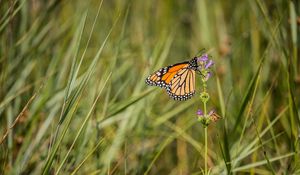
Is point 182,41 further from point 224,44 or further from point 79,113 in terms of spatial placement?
point 79,113

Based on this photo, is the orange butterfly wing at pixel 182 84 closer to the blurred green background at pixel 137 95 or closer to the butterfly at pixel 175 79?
the butterfly at pixel 175 79

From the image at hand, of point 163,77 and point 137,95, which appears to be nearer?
point 163,77

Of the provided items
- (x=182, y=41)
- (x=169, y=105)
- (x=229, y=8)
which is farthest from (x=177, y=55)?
(x=169, y=105)

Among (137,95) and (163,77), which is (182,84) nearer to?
(163,77)

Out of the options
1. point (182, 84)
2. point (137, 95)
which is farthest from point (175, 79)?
point (137, 95)

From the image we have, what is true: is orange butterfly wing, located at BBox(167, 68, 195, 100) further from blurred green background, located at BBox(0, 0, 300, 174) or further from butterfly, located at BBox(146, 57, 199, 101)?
blurred green background, located at BBox(0, 0, 300, 174)

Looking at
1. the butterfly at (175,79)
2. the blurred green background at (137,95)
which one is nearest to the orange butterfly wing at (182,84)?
the butterfly at (175,79)
